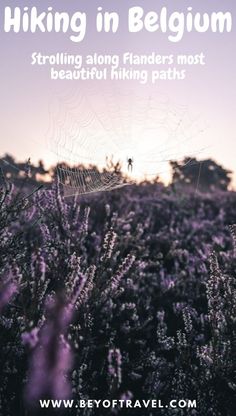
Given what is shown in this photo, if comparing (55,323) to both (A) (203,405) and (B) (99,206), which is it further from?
(B) (99,206)

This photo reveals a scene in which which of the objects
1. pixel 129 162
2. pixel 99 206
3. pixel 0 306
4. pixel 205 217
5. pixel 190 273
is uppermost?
pixel 205 217

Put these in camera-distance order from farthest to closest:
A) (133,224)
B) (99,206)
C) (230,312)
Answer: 1. (99,206)
2. (133,224)
3. (230,312)

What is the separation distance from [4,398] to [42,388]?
546 mm

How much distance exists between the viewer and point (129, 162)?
4.30 meters

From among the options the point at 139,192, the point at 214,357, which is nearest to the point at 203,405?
the point at 214,357

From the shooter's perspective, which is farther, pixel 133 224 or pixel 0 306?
pixel 133 224

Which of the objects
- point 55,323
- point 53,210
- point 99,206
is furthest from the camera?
point 99,206

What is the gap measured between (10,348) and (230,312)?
1378 millimetres

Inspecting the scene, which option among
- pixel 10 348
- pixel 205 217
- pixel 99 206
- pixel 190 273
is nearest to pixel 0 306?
pixel 10 348

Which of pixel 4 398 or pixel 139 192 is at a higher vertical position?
pixel 139 192

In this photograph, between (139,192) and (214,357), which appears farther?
(139,192)

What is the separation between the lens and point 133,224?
688cm

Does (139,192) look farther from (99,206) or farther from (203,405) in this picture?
(203,405)

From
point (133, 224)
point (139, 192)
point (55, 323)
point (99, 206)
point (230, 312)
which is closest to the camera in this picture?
point (55, 323)
